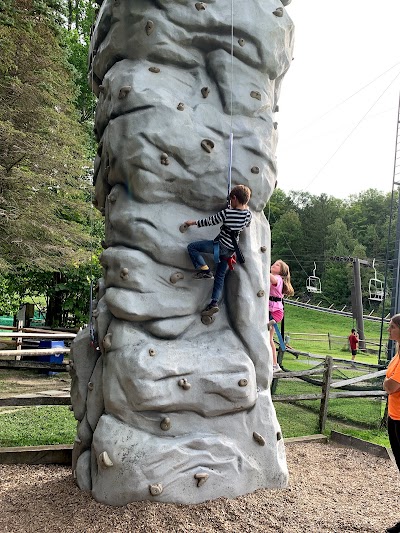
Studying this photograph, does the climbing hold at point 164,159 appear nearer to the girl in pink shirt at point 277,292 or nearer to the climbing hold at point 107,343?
the climbing hold at point 107,343

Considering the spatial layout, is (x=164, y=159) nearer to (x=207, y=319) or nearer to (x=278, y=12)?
(x=207, y=319)

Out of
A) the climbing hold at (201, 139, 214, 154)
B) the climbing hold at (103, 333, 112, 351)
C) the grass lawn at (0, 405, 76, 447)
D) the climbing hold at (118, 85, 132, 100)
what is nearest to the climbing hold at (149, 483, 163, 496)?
the climbing hold at (103, 333, 112, 351)

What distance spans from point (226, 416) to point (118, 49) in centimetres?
339

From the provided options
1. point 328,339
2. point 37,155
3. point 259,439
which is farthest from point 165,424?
point 328,339

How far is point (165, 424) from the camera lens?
4.34 metres

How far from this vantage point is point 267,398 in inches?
193

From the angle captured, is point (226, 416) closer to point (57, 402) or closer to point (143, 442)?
point (143, 442)

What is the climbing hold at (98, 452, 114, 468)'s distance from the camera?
4.18m

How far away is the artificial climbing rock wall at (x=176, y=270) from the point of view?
434cm

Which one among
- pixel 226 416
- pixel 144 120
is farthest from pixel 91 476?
pixel 144 120

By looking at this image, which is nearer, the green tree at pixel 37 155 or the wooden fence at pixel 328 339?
the green tree at pixel 37 155

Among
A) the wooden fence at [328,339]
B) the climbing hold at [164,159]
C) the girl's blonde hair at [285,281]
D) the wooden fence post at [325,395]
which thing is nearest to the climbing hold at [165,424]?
the climbing hold at [164,159]

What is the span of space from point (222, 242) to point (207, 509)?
209 cm

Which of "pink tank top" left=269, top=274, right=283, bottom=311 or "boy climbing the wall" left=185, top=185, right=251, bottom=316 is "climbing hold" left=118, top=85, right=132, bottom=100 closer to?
"boy climbing the wall" left=185, top=185, right=251, bottom=316
